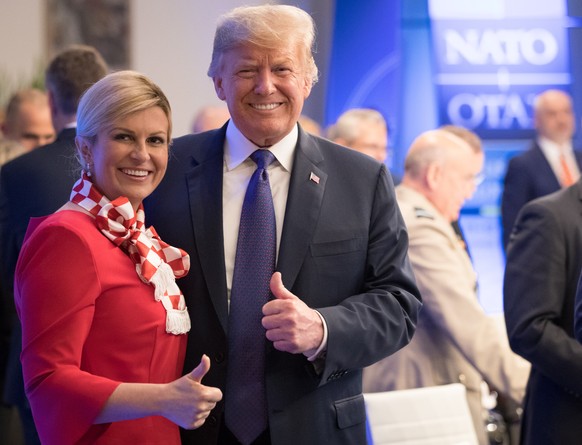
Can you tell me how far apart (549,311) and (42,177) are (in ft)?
5.57

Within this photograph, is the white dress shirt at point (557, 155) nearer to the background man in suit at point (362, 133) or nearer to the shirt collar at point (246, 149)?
the background man in suit at point (362, 133)

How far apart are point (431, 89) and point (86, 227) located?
610 centimetres

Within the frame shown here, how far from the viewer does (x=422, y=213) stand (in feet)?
13.1

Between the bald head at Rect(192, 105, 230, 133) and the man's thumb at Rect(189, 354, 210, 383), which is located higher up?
the man's thumb at Rect(189, 354, 210, 383)

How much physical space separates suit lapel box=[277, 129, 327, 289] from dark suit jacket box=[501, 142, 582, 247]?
4.39 m

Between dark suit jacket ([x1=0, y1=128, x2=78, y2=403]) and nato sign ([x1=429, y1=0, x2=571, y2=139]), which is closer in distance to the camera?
dark suit jacket ([x1=0, y1=128, x2=78, y2=403])

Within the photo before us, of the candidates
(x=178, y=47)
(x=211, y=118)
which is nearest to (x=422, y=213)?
(x=211, y=118)

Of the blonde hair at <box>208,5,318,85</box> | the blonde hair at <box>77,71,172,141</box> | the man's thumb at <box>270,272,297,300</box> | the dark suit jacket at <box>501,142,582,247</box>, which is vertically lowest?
the dark suit jacket at <box>501,142,582,247</box>

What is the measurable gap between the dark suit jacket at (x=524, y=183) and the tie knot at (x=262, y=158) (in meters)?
4.45

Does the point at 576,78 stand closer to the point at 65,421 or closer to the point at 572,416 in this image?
the point at 572,416

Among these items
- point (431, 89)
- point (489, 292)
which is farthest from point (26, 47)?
point (489, 292)

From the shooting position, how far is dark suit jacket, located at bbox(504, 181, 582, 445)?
288cm

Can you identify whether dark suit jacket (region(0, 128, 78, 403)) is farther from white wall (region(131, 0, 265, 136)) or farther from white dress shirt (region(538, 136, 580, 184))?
white wall (region(131, 0, 265, 136))

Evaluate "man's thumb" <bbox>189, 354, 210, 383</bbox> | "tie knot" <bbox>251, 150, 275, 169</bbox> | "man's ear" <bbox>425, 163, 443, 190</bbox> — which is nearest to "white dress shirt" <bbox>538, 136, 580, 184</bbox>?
"man's ear" <bbox>425, 163, 443, 190</bbox>
